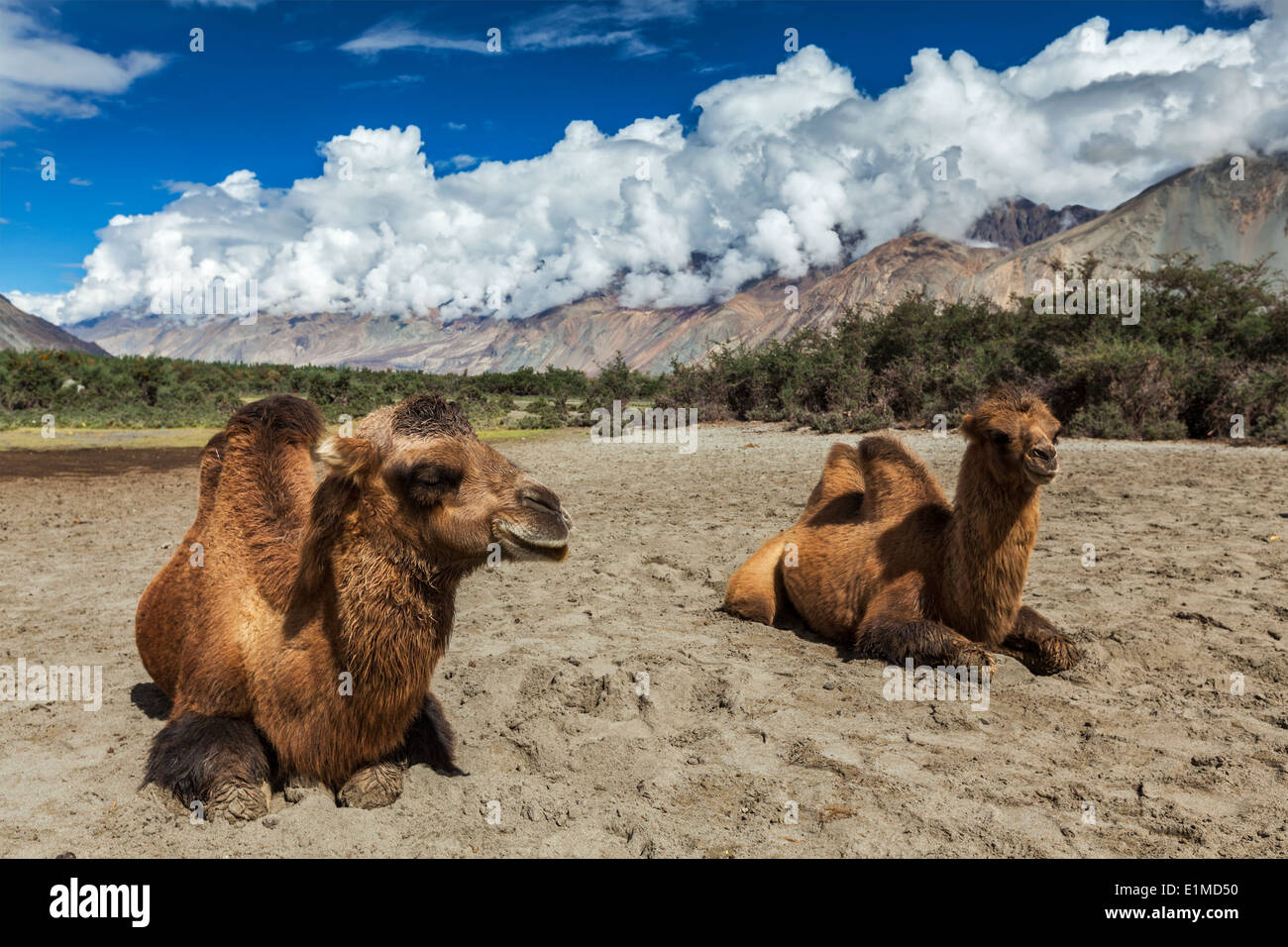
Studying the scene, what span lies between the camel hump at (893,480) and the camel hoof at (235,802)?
4.78 meters

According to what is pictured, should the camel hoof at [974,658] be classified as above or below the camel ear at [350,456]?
below

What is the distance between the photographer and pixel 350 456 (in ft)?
10.6

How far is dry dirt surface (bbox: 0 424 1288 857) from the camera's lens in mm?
3529

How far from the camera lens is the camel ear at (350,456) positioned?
10.5 feet

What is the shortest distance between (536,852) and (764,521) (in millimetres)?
7638

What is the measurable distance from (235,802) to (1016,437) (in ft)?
15.6

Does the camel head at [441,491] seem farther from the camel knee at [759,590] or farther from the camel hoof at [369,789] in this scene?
the camel knee at [759,590]

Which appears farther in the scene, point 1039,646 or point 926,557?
point 926,557

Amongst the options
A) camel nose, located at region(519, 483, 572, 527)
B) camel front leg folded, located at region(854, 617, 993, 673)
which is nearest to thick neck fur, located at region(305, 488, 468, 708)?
camel nose, located at region(519, 483, 572, 527)

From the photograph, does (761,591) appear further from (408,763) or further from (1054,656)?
(408,763)

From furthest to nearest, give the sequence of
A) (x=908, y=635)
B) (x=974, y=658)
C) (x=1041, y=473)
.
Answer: (x=908, y=635), (x=974, y=658), (x=1041, y=473)

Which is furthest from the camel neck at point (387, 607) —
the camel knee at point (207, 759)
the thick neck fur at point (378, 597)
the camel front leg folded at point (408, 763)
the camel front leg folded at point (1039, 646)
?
the camel front leg folded at point (1039, 646)

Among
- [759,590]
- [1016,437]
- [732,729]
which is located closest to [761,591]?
[759,590]
